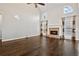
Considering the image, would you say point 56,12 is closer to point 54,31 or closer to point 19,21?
point 54,31

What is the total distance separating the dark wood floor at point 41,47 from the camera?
1748 millimetres

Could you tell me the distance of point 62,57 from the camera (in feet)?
5.96

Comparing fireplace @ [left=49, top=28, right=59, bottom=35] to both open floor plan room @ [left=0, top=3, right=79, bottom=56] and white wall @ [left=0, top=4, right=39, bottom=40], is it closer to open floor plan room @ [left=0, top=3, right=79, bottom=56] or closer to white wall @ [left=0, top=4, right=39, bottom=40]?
open floor plan room @ [left=0, top=3, right=79, bottom=56]

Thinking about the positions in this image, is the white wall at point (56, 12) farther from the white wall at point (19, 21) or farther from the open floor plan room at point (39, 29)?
the white wall at point (19, 21)

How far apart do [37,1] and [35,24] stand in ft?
1.34

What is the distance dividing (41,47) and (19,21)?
1.93 ft

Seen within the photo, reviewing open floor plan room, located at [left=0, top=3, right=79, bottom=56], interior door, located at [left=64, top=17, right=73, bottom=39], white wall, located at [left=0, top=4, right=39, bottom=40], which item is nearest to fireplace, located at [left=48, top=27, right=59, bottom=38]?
open floor plan room, located at [left=0, top=3, right=79, bottom=56]

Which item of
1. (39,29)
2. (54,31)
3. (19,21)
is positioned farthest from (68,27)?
(19,21)

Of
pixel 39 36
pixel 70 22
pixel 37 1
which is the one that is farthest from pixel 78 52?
pixel 37 1

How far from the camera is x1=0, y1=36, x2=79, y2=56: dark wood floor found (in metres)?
1.75

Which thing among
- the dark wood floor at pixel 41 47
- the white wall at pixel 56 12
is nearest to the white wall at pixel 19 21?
the dark wood floor at pixel 41 47

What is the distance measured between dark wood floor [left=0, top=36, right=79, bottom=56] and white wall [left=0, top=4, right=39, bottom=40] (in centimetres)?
12

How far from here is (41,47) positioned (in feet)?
5.92

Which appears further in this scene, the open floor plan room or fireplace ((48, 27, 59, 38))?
fireplace ((48, 27, 59, 38))
